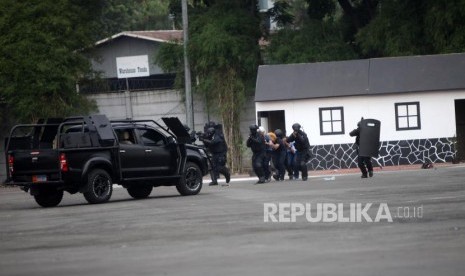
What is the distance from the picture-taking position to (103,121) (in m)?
24.0

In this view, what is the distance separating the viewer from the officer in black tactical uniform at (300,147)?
32188 mm

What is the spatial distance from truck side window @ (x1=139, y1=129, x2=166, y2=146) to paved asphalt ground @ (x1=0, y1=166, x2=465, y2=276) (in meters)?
2.57

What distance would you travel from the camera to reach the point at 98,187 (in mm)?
23875

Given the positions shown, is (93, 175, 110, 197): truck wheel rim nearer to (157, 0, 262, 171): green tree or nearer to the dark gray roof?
the dark gray roof

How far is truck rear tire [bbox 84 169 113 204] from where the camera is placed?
77.1ft

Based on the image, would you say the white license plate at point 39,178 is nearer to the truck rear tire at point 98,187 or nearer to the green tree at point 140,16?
the truck rear tire at point 98,187

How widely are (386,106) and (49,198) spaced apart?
17.8m

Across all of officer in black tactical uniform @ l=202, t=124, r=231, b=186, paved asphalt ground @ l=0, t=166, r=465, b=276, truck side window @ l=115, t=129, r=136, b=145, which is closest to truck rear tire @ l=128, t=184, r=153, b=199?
truck side window @ l=115, t=129, r=136, b=145

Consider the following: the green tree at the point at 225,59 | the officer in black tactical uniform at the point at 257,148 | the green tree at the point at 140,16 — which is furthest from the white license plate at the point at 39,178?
the green tree at the point at 140,16

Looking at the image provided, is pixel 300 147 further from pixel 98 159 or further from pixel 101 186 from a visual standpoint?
pixel 98 159

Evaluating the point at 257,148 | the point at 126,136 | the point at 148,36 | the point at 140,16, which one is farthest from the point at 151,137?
the point at 140,16

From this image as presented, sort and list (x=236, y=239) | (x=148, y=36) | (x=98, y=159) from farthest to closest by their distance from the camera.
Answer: (x=148, y=36) < (x=98, y=159) < (x=236, y=239)

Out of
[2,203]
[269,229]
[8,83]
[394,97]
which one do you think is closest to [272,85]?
[394,97]

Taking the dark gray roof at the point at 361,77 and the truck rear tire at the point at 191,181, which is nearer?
the truck rear tire at the point at 191,181
